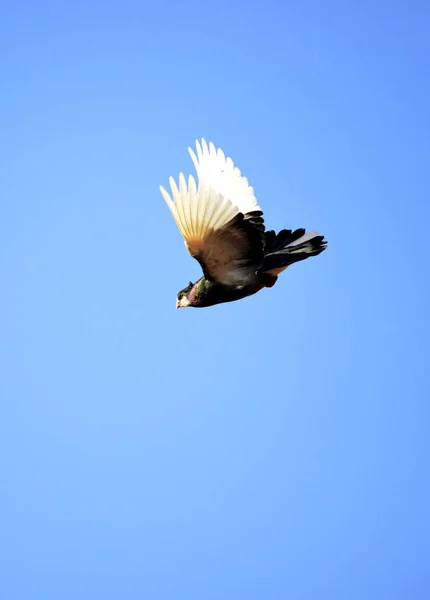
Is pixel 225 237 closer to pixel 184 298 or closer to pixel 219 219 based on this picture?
pixel 219 219

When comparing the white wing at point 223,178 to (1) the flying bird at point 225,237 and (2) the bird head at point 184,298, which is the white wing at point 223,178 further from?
(2) the bird head at point 184,298

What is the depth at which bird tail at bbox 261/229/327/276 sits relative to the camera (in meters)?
7.75

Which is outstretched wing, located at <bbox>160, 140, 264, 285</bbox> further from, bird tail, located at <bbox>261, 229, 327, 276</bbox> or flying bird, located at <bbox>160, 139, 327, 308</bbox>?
bird tail, located at <bbox>261, 229, 327, 276</bbox>

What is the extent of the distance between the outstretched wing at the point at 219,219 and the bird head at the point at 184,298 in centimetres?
32

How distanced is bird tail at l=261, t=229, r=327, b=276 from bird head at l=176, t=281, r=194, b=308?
2.04 ft

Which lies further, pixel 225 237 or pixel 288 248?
pixel 288 248

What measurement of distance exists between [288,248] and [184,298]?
0.97 metres

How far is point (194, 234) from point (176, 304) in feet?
2.70

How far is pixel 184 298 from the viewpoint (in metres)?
7.74

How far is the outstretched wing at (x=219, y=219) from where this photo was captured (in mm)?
7031

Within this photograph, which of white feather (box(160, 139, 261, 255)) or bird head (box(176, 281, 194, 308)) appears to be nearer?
white feather (box(160, 139, 261, 255))

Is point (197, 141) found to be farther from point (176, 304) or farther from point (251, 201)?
point (176, 304)

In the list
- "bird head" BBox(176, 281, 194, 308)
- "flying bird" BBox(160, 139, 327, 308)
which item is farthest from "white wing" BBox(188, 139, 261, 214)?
"bird head" BBox(176, 281, 194, 308)

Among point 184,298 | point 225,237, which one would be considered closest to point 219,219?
point 225,237
